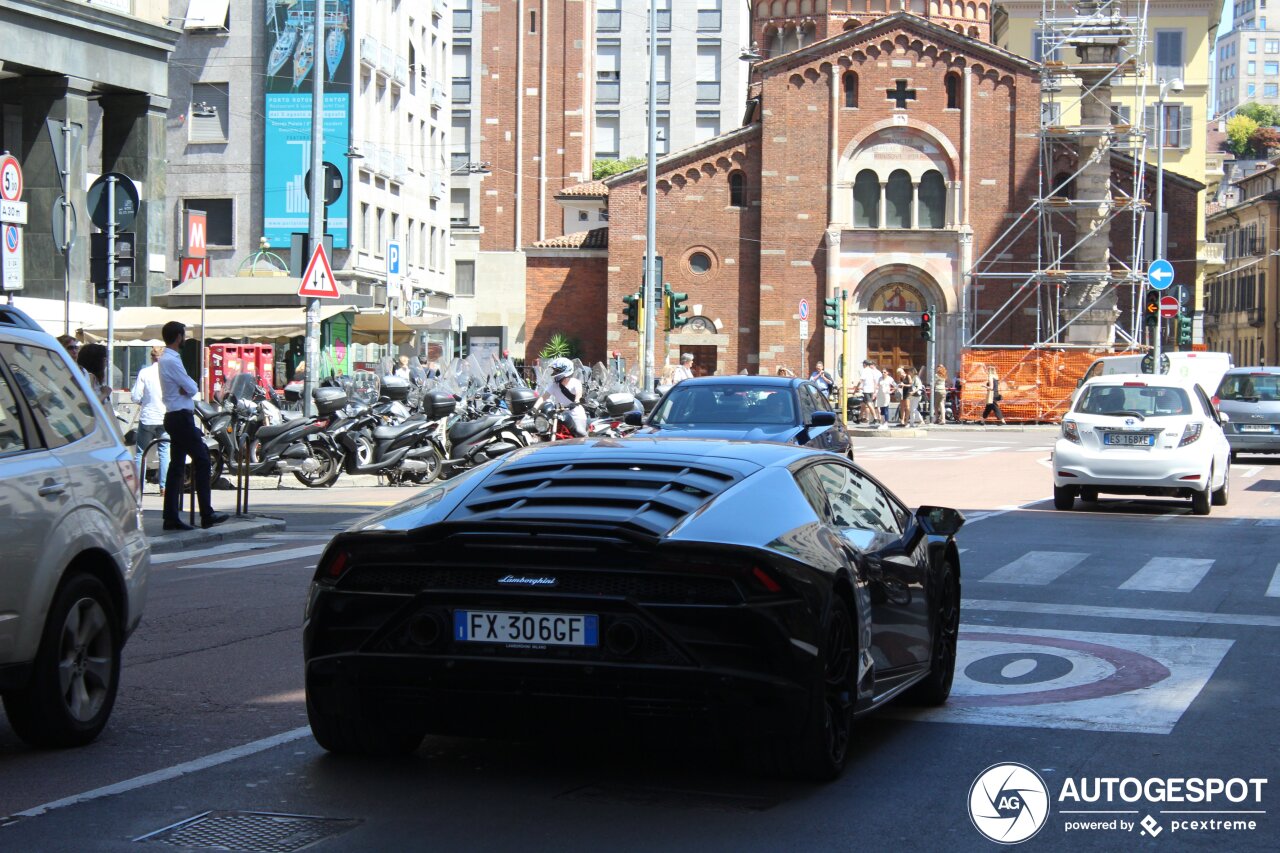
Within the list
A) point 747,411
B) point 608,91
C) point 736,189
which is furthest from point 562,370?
point 608,91

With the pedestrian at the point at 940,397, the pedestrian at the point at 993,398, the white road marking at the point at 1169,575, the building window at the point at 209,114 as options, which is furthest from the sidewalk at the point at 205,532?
the pedestrian at the point at 940,397

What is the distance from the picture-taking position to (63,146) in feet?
110

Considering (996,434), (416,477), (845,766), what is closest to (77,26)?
(416,477)

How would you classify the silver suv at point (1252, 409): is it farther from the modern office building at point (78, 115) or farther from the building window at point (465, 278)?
the building window at point (465, 278)

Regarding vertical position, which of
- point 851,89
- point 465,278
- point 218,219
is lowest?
point 465,278

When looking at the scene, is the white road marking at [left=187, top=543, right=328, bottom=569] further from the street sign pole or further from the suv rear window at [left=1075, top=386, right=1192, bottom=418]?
the street sign pole

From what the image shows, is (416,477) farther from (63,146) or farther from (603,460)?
(603,460)

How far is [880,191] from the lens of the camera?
62031 millimetres

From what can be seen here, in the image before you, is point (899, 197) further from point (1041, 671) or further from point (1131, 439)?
point (1041, 671)

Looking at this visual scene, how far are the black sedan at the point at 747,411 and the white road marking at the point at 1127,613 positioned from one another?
6.83m

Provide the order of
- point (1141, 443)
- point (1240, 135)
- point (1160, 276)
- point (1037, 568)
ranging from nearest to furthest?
point (1037, 568) → point (1141, 443) → point (1160, 276) → point (1240, 135)

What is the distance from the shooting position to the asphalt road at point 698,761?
17.9 feet

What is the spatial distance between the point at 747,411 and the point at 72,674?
12.7 metres

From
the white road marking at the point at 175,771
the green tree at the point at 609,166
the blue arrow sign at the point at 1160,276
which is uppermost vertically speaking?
the green tree at the point at 609,166
